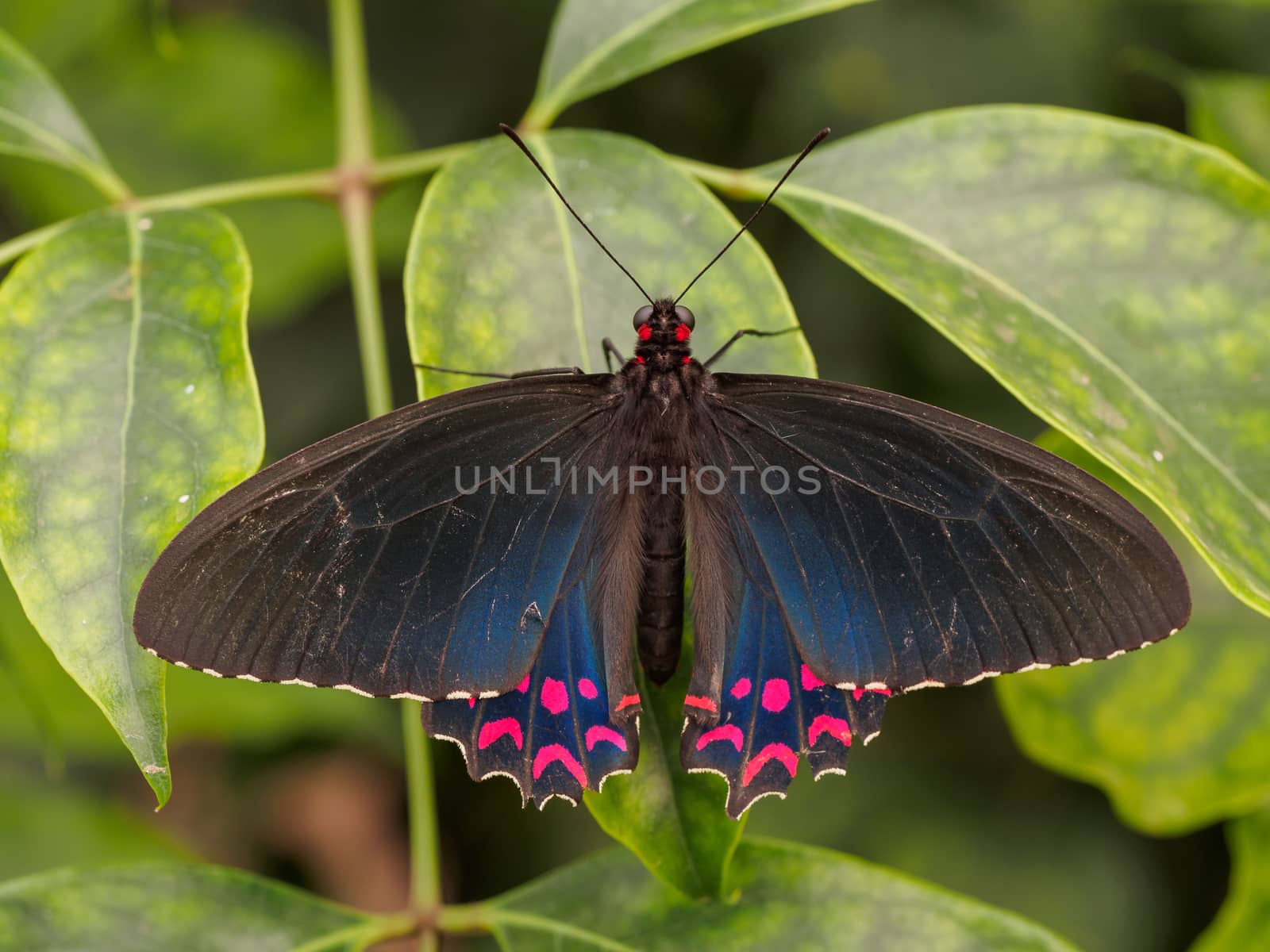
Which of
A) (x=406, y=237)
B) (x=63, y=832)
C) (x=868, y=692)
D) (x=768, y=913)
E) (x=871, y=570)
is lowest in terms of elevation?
(x=768, y=913)

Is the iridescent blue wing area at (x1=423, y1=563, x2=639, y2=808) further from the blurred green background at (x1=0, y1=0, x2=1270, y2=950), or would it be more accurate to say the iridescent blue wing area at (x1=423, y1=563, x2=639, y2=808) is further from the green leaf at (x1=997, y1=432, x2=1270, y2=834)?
the blurred green background at (x1=0, y1=0, x2=1270, y2=950)

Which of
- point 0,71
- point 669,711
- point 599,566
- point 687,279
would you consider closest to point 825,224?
point 687,279

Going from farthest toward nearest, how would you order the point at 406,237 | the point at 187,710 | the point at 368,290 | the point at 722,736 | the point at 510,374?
the point at 406,237, the point at 187,710, the point at 368,290, the point at 510,374, the point at 722,736

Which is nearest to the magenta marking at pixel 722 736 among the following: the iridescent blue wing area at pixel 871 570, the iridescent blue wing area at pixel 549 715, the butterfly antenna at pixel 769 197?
the iridescent blue wing area at pixel 871 570

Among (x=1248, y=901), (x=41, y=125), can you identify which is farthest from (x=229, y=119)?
(x=1248, y=901)

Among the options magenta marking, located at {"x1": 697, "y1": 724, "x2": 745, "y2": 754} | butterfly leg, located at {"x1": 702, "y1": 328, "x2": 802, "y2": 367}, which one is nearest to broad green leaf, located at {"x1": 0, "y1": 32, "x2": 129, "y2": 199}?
butterfly leg, located at {"x1": 702, "y1": 328, "x2": 802, "y2": 367}

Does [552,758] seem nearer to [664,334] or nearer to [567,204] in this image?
[664,334]
